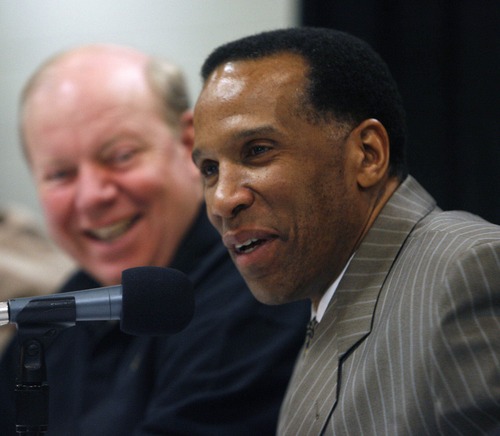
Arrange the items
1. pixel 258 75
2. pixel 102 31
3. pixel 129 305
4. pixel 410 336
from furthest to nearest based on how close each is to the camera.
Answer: pixel 102 31 < pixel 258 75 < pixel 129 305 < pixel 410 336

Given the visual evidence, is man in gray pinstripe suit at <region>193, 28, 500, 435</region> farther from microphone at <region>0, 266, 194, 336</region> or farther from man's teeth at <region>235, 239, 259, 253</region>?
microphone at <region>0, 266, 194, 336</region>

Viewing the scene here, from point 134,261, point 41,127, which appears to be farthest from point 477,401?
point 41,127

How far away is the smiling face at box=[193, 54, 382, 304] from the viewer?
4.70 feet

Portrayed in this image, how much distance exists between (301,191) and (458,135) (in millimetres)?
1331

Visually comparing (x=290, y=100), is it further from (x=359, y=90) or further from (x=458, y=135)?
(x=458, y=135)

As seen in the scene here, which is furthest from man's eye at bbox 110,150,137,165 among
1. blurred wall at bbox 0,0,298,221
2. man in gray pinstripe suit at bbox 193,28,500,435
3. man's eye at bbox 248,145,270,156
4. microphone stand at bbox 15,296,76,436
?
blurred wall at bbox 0,0,298,221

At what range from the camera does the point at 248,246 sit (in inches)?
58.5

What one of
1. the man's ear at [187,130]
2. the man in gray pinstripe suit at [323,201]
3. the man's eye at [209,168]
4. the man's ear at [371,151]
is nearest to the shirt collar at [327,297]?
the man in gray pinstripe suit at [323,201]

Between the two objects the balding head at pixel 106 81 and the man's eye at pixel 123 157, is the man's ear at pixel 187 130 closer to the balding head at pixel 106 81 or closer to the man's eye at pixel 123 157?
the balding head at pixel 106 81

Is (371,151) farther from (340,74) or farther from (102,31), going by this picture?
(102,31)

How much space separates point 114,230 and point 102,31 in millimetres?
1477

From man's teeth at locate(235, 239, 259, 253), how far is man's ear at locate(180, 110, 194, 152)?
784mm

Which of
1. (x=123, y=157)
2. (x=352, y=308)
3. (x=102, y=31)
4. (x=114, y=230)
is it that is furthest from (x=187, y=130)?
(x=102, y=31)

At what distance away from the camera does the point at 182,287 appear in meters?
1.44
